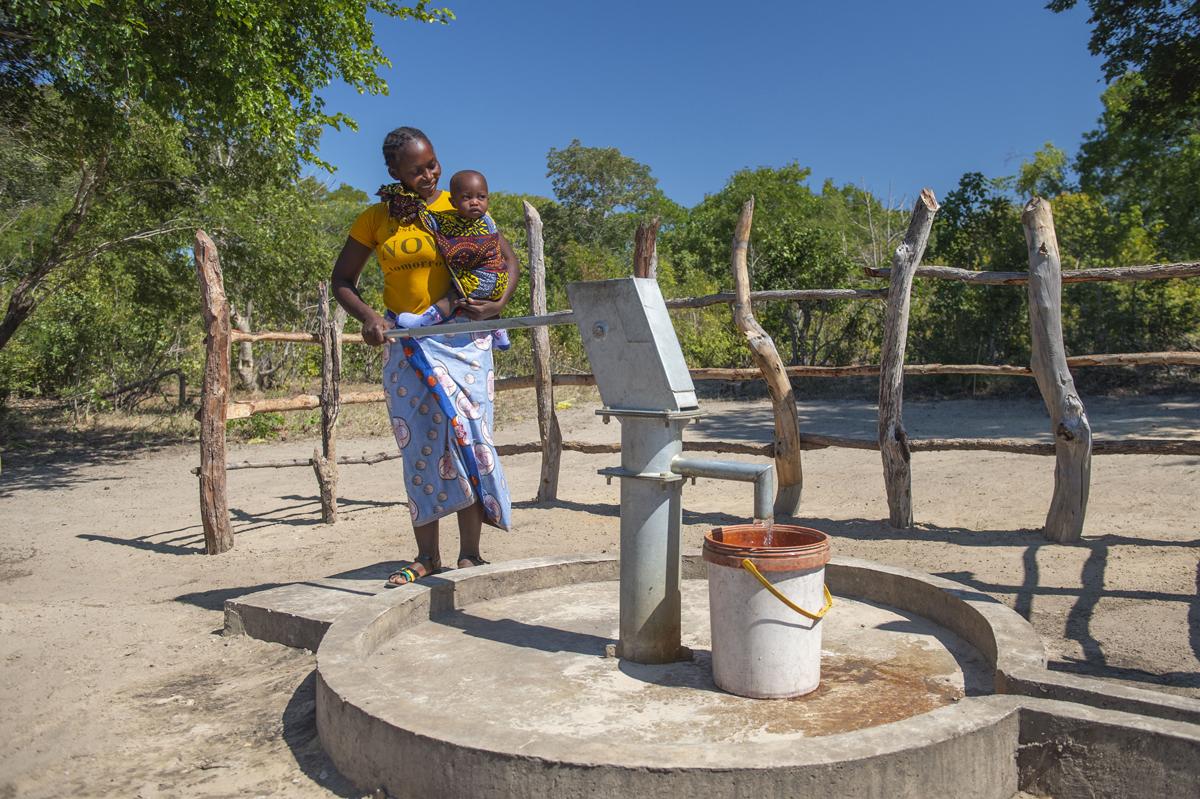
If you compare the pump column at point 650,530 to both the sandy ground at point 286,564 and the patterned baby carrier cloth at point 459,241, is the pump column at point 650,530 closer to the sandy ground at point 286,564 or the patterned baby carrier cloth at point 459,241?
the sandy ground at point 286,564

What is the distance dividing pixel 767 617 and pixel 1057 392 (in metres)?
2.91

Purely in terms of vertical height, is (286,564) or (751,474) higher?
(751,474)

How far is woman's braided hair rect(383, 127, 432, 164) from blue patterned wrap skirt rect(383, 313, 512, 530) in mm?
585

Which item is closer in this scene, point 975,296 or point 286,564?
point 286,564

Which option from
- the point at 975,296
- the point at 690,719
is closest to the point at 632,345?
the point at 690,719

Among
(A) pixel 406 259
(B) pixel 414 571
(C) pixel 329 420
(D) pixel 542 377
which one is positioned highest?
(A) pixel 406 259

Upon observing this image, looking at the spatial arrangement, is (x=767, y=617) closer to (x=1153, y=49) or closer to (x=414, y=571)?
(x=414, y=571)

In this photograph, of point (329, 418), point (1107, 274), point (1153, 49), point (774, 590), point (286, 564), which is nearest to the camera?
point (774, 590)

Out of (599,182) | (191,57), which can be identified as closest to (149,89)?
(191,57)

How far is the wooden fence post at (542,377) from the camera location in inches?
221

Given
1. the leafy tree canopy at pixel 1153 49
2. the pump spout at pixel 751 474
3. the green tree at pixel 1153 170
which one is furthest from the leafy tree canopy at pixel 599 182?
the pump spout at pixel 751 474

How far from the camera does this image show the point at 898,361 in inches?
181

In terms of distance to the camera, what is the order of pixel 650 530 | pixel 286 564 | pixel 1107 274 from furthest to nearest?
pixel 286 564 → pixel 1107 274 → pixel 650 530

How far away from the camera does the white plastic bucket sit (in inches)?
78.0
